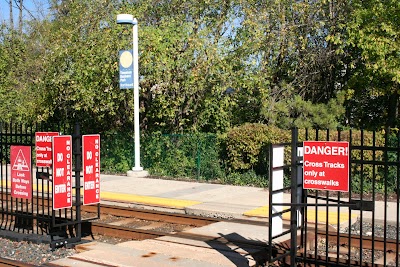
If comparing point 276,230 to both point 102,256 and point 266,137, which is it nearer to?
point 102,256

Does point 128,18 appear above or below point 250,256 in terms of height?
above

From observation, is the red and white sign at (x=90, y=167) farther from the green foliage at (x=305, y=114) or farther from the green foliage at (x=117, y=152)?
the green foliage at (x=117, y=152)

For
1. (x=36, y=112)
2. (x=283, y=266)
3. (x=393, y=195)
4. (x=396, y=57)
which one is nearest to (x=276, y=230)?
(x=283, y=266)

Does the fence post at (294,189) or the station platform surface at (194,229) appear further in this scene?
the station platform surface at (194,229)

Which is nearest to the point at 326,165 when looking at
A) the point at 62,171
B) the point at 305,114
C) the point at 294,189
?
the point at 294,189

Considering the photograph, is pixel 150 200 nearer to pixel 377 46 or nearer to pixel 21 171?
pixel 21 171

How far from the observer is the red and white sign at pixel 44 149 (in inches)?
369

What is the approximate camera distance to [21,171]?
997 cm

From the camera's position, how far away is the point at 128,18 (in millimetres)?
17328

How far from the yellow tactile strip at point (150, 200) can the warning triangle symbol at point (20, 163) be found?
4070 mm

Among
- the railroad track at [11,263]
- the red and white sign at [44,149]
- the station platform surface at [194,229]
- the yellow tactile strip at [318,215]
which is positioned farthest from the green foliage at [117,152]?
the railroad track at [11,263]

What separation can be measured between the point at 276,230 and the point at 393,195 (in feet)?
26.3

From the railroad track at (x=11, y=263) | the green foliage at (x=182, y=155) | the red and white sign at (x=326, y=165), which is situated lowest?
the railroad track at (x=11, y=263)

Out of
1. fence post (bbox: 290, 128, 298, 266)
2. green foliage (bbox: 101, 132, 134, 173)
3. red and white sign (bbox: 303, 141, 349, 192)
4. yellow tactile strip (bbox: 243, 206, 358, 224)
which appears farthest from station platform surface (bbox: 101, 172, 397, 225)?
red and white sign (bbox: 303, 141, 349, 192)
